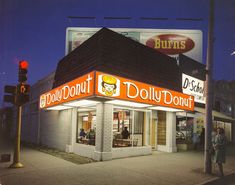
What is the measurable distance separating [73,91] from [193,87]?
10790 mm

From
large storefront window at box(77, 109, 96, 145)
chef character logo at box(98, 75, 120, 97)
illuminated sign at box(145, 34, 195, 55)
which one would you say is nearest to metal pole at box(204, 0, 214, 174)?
chef character logo at box(98, 75, 120, 97)

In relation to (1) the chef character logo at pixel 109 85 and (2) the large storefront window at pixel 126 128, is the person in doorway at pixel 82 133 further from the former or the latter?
(1) the chef character logo at pixel 109 85

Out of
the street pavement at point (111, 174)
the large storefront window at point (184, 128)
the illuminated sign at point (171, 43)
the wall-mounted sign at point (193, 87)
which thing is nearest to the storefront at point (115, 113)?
the street pavement at point (111, 174)

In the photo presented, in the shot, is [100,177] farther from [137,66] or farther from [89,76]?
[137,66]

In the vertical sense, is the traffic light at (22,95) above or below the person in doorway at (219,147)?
above

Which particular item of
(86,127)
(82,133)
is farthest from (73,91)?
(82,133)

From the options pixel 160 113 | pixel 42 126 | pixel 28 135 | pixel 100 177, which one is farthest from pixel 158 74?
pixel 28 135

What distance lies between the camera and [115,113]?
577 inches

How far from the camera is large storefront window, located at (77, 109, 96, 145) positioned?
49.4 ft

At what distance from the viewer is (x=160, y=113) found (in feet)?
61.5

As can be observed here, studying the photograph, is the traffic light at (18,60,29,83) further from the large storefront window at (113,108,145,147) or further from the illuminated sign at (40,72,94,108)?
the large storefront window at (113,108,145,147)

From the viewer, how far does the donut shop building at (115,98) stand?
1216 centimetres

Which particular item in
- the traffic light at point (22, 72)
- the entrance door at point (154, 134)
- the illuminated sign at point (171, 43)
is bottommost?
the entrance door at point (154, 134)

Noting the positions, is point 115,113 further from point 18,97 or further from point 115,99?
point 18,97
